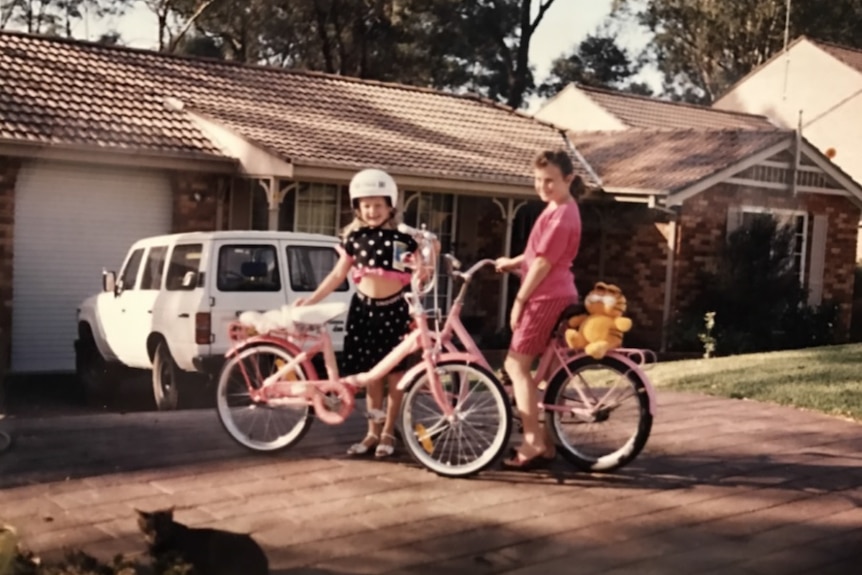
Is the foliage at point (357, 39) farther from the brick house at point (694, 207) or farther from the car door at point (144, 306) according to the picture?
the car door at point (144, 306)

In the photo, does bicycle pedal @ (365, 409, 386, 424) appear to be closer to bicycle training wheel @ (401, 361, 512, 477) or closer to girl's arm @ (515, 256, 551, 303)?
bicycle training wheel @ (401, 361, 512, 477)

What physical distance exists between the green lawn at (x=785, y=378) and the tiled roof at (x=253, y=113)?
4900 millimetres

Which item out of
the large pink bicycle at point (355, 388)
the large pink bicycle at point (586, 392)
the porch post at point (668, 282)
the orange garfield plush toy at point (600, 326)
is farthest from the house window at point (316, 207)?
the orange garfield plush toy at point (600, 326)

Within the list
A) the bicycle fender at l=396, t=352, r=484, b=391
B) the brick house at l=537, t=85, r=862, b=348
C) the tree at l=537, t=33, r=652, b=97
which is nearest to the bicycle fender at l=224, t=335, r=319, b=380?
the bicycle fender at l=396, t=352, r=484, b=391

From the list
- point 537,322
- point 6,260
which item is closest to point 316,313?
point 537,322

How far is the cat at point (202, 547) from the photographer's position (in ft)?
11.4

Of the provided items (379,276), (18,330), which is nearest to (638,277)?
(18,330)

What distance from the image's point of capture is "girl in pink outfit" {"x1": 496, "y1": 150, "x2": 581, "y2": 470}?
507 cm

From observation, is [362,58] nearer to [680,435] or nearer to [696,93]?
[696,93]

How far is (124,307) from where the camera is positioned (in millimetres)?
9516

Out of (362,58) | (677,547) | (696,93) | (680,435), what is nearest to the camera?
(677,547)

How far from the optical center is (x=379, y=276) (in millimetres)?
5297

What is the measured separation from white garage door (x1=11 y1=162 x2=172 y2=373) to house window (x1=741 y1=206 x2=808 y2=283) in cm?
911

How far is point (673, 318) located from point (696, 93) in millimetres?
16777
